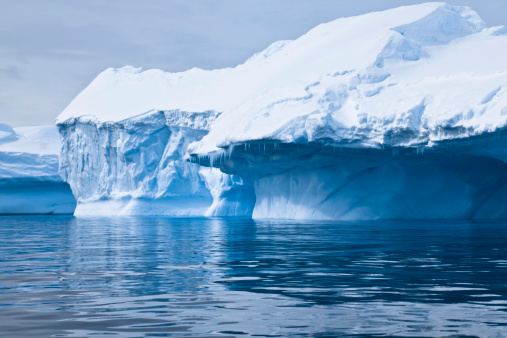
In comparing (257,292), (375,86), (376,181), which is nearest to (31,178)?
(376,181)

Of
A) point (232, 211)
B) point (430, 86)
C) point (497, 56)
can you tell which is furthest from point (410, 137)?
point (232, 211)

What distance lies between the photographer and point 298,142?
26625mm

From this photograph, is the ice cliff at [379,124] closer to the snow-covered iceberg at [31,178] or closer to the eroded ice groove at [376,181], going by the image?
the eroded ice groove at [376,181]

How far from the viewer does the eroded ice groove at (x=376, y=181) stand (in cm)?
2814

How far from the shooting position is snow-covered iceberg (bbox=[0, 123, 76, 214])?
177ft

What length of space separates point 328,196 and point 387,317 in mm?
24750

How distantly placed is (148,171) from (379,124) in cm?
2260

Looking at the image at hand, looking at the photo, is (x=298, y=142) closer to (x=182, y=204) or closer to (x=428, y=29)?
(x=428, y=29)

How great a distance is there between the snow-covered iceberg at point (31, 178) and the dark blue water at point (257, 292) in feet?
140

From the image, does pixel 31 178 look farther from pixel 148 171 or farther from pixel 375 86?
pixel 375 86

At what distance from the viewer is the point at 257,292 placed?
728cm

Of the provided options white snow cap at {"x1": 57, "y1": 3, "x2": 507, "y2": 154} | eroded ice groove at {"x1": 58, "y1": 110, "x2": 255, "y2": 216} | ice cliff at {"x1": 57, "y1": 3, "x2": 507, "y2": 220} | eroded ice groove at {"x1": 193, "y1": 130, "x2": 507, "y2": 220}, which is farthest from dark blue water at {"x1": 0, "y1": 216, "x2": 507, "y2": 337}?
eroded ice groove at {"x1": 58, "y1": 110, "x2": 255, "y2": 216}

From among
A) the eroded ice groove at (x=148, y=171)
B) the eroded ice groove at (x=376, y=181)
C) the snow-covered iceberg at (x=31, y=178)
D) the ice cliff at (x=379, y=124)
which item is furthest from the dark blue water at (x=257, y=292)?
the snow-covered iceberg at (x=31, y=178)

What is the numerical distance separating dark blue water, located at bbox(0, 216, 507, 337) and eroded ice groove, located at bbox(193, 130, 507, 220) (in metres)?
15.1
